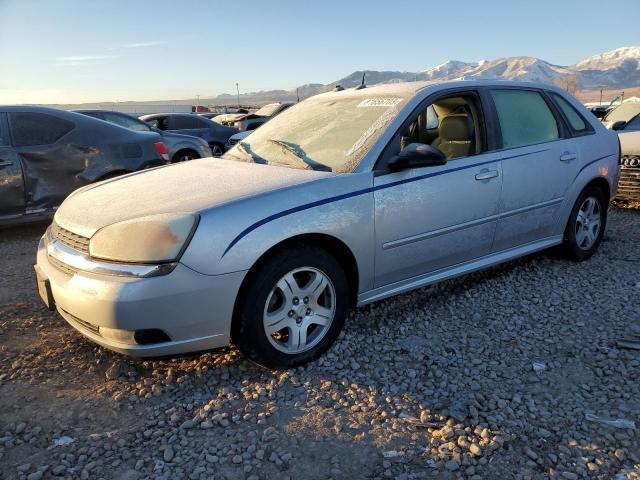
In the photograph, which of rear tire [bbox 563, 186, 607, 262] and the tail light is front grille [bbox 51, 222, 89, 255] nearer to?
the tail light

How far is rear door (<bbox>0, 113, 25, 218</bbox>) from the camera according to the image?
5328 millimetres

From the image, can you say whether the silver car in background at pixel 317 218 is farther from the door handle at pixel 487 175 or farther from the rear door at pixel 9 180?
the rear door at pixel 9 180

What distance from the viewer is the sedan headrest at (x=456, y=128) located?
3852mm

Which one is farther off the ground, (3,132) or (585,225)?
(3,132)

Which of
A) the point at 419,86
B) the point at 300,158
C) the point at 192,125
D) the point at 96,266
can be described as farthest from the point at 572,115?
the point at 192,125

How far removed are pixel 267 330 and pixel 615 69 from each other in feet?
763

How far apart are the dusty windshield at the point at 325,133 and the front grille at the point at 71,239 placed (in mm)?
1328

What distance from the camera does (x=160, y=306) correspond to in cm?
248

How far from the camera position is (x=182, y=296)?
250 centimetres

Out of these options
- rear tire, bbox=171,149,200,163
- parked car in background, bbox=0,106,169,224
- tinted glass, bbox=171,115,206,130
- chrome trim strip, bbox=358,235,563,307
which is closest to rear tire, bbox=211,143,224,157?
tinted glass, bbox=171,115,206,130

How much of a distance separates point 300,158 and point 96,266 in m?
1.45

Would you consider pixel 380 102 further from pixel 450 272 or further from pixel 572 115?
pixel 572 115

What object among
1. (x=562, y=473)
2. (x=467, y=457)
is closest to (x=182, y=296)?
(x=467, y=457)

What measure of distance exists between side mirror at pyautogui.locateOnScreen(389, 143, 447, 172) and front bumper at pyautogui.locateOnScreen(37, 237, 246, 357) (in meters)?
1.19
